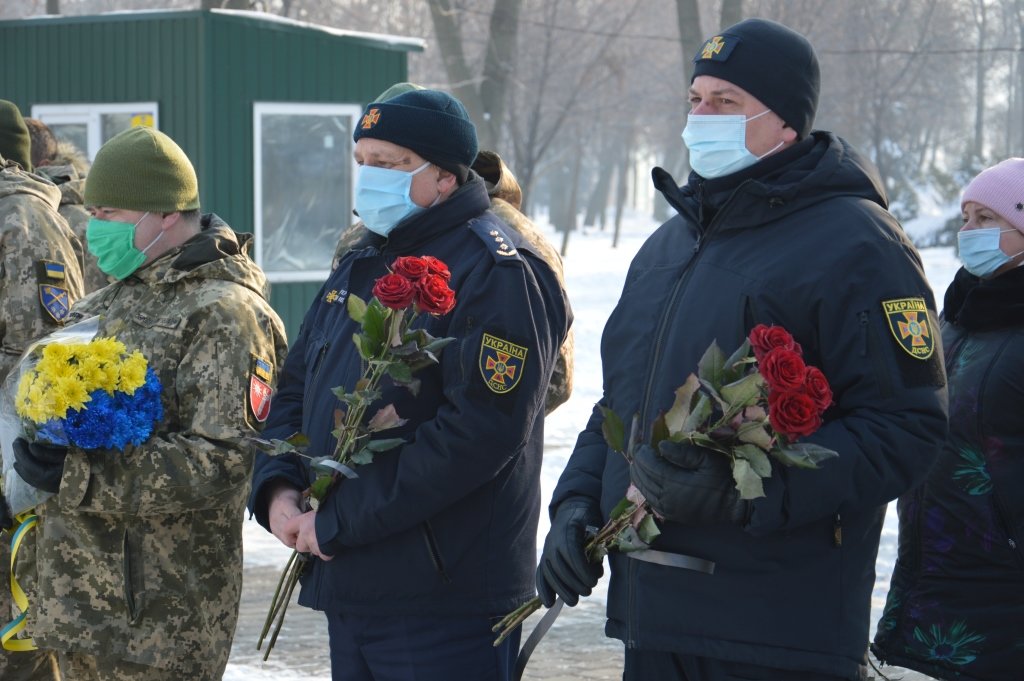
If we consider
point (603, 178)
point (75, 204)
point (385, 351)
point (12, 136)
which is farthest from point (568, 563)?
point (603, 178)

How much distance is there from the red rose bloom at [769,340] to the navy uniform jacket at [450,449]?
0.95 m

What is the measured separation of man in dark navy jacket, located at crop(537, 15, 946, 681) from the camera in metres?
2.78

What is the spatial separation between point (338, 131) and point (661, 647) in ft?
34.6

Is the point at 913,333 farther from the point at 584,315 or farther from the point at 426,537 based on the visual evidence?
the point at 584,315

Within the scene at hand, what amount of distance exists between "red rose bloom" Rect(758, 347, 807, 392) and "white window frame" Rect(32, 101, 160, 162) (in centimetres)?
1031

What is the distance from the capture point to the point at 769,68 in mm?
3154

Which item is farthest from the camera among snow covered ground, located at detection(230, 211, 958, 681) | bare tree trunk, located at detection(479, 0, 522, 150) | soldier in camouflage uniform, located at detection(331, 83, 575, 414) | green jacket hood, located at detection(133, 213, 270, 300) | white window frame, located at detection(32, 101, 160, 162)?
bare tree trunk, located at detection(479, 0, 522, 150)

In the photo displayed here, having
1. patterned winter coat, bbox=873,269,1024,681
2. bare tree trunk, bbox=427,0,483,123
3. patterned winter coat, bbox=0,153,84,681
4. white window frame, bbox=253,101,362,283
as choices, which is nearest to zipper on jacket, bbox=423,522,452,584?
patterned winter coat, bbox=873,269,1024,681

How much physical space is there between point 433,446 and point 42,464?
118 cm

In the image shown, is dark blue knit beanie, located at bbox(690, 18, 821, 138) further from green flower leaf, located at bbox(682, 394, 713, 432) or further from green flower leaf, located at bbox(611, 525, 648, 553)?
green flower leaf, located at bbox(611, 525, 648, 553)

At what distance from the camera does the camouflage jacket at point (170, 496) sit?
12.4 ft

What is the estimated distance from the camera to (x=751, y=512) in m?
2.75

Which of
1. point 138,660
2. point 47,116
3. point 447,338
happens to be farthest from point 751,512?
point 47,116

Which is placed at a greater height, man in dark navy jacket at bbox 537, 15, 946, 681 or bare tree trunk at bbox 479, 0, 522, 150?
man in dark navy jacket at bbox 537, 15, 946, 681
